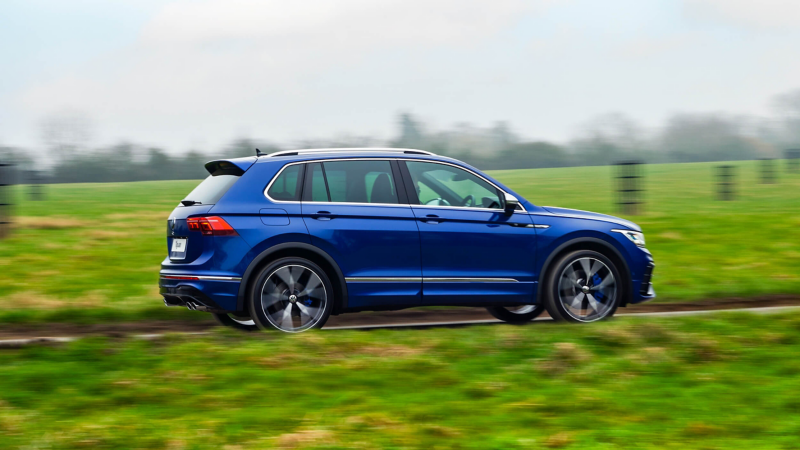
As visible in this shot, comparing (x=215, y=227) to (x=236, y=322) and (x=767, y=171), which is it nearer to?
(x=236, y=322)

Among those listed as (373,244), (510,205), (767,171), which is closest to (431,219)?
(373,244)

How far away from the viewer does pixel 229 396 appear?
5656 millimetres

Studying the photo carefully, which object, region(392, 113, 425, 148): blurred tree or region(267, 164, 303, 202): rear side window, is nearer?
region(267, 164, 303, 202): rear side window

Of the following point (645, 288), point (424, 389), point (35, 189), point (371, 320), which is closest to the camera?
point (424, 389)

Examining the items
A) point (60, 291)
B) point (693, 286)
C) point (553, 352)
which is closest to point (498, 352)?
point (553, 352)

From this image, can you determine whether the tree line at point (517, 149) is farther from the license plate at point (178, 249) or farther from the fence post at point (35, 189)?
the license plate at point (178, 249)

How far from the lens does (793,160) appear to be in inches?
1781

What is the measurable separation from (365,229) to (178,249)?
1.64 meters

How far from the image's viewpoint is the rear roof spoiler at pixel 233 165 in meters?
7.90

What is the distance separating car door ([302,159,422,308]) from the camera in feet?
25.7

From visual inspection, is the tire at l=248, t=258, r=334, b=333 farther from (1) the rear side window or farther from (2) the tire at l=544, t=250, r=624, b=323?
(2) the tire at l=544, t=250, r=624, b=323

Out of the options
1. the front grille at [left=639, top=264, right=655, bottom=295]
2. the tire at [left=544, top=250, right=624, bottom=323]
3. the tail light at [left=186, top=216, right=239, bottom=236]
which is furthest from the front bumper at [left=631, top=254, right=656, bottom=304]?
the tail light at [left=186, top=216, right=239, bottom=236]

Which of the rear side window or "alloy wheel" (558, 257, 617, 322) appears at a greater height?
the rear side window

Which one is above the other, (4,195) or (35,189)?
(35,189)
